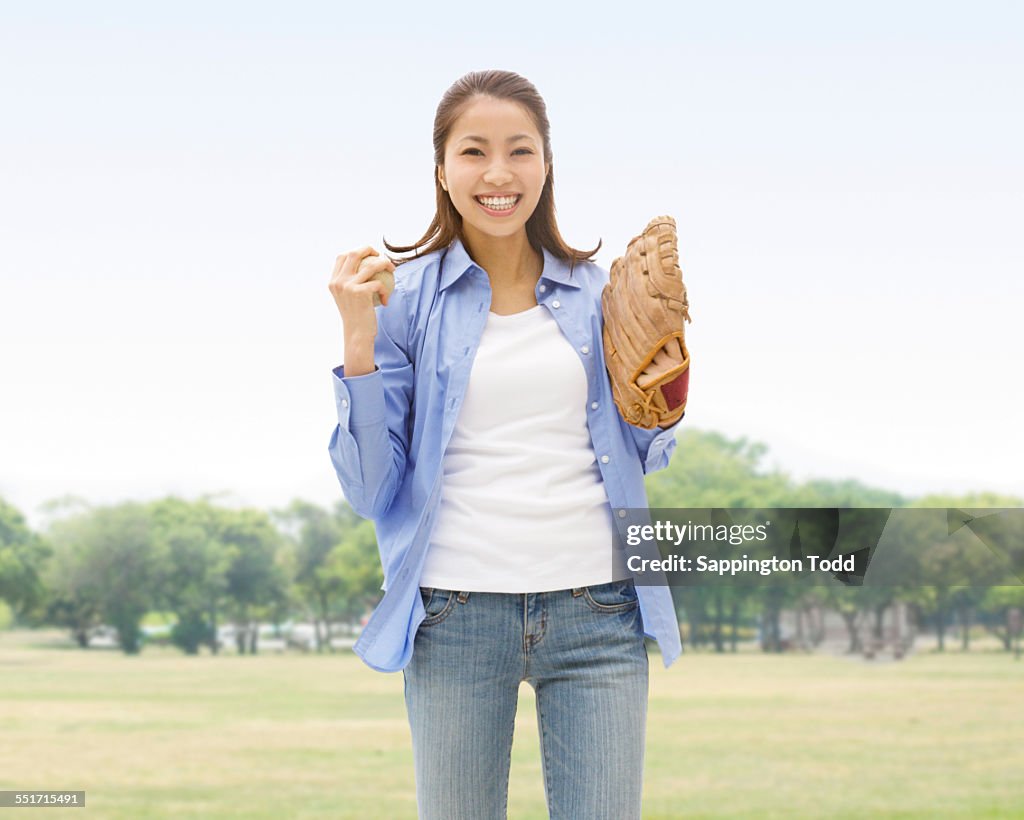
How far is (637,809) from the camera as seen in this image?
152 centimetres

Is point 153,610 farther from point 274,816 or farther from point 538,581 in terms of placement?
point 538,581

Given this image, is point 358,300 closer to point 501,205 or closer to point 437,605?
point 501,205

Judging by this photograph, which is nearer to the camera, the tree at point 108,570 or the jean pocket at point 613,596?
the jean pocket at point 613,596

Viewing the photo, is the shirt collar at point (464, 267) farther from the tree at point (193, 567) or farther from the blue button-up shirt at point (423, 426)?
the tree at point (193, 567)

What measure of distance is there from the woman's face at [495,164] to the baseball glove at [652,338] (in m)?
0.18

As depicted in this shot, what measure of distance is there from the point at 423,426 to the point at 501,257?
0.95ft

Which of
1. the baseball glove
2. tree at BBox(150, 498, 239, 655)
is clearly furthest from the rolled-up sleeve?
tree at BBox(150, 498, 239, 655)

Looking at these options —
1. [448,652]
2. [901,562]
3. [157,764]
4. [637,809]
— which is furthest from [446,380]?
[157,764]

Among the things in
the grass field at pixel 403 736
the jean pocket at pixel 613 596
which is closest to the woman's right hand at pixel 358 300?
the jean pocket at pixel 613 596

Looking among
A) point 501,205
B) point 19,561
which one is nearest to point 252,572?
point 19,561

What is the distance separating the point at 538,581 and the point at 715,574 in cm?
63

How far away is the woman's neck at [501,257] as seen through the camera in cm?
163

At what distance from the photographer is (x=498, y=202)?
1.55 metres

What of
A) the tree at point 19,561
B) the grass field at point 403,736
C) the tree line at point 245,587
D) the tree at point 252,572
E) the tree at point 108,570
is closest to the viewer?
the grass field at point 403,736
